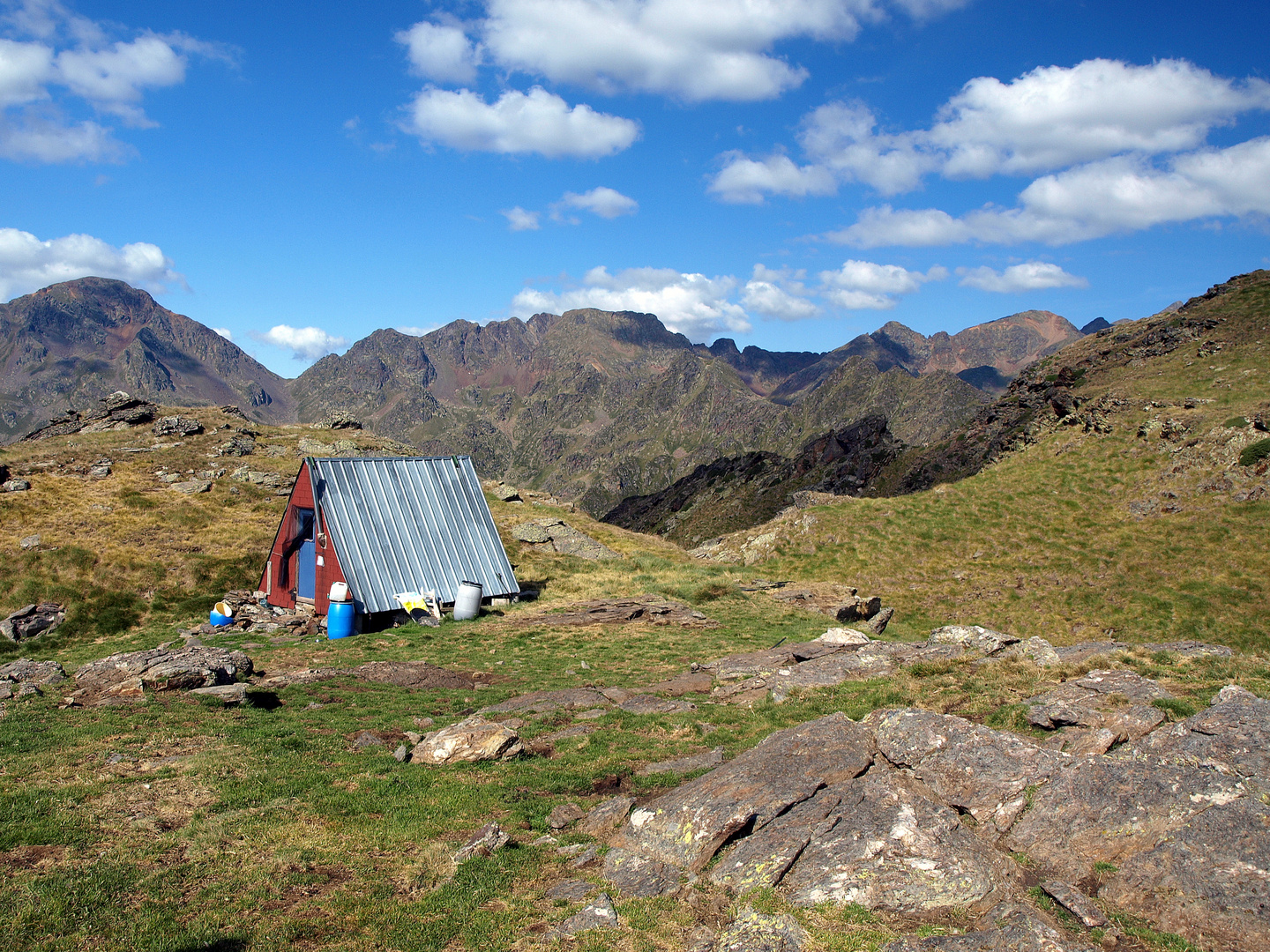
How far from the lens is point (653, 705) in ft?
62.8

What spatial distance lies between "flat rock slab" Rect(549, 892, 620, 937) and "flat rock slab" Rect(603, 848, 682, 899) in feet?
1.72

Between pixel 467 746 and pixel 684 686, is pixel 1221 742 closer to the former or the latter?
pixel 684 686

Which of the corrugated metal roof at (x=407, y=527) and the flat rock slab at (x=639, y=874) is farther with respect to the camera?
the corrugated metal roof at (x=407, y=527)

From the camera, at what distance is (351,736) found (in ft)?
55.1

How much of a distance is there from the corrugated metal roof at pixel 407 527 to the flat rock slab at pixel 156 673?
1054cm

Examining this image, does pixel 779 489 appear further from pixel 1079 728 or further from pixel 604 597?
pixel 1079 728

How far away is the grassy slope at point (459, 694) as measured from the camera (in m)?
9.34

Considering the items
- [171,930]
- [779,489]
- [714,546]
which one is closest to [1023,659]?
[171,930]

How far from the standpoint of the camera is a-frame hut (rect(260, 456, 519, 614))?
33125 millimetres

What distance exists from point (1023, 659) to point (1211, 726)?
21.2 ft

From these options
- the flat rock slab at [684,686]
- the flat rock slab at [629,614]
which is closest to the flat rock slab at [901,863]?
the flat rock slab at [684,686]

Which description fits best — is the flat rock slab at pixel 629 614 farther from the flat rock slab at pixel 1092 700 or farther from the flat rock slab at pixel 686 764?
the flat rock slab at pixel 1092 700

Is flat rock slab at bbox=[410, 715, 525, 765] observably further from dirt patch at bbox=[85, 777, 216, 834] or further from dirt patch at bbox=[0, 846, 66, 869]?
dirt patch at bbox=[0, 846, 66, 869]

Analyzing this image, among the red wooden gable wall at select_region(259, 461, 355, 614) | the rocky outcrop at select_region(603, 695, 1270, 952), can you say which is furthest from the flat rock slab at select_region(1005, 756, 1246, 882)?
the red wooden gable wall at select_region(259, 461, 355, 614)
